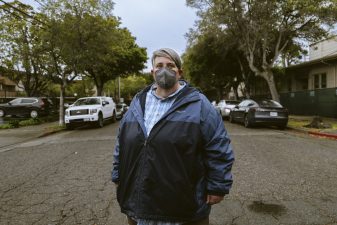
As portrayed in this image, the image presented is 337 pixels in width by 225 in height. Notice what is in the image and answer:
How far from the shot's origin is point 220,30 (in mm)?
21969

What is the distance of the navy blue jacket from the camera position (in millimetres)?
2354

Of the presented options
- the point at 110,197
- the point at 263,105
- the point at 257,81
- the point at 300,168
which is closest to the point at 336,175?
the point at 300,168

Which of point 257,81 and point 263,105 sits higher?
point 257,81

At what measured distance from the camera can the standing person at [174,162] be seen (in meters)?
2.36

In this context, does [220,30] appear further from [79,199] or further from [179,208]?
[179,208]

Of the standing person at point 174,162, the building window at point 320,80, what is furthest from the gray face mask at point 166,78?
the building window at point 320,80

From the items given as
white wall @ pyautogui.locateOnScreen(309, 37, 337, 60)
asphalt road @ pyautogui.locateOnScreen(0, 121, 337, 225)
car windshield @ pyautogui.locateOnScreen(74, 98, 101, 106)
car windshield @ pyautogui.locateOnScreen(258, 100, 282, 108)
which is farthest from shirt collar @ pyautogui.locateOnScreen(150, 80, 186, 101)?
white wall @ pyautogui.locateOnScreen(309, 37, 337, 60)

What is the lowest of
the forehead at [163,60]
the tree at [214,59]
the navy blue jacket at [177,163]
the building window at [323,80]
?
the navy blue jacket at [177,163]

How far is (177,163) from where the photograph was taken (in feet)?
7.72

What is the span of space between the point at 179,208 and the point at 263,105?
14.5 m

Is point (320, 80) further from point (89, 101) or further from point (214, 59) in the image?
point (89, 101)

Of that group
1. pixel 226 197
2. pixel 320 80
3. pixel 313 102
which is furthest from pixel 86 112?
pixel 320 80

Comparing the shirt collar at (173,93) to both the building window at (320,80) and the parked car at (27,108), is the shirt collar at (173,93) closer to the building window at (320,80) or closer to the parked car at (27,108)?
the parked car at (27,108)

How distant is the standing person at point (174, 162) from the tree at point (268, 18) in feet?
55.8
